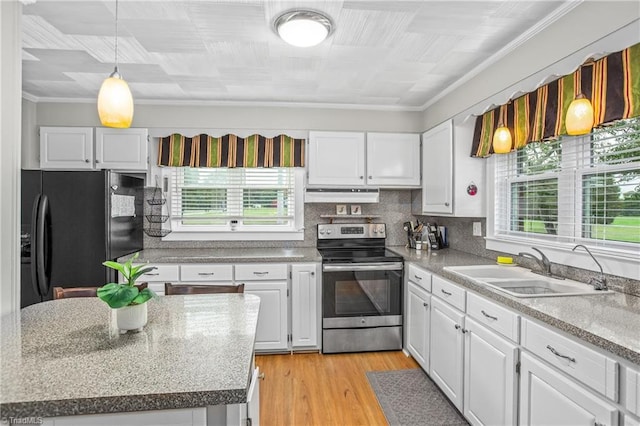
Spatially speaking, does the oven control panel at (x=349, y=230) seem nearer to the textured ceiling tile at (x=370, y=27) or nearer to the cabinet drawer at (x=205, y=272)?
the cabinet drawer at (x=205, y=272)

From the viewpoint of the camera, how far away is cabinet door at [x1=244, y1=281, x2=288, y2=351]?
3.11 metres

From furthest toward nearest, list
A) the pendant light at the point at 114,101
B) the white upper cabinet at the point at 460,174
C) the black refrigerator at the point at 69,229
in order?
1. the white upper cabinet at the point at 460,174
2. the black refrigerator at the point at 69,229
3. the pendant light at the point at 114,101

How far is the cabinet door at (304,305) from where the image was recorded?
A: 124 inches

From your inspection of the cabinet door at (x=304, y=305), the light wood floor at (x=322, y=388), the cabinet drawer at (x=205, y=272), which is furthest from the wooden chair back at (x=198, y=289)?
the cabinet door at (x=304, y=305)

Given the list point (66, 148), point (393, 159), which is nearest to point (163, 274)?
point (66, 148)

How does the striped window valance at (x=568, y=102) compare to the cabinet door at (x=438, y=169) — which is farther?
the cabinet door at (x=438, y=169)

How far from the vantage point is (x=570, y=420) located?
53.1 inches

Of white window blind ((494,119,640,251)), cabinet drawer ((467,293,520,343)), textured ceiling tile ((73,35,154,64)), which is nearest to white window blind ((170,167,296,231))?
textured ceiling tile ((73,35,154,64))

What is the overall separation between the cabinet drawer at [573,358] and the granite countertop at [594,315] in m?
0.05

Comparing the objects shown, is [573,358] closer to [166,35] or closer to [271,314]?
[271,314]

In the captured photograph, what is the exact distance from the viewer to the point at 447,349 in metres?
2.35

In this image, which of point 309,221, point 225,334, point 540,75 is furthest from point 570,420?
point 309,221

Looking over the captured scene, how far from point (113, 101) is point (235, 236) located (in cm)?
225

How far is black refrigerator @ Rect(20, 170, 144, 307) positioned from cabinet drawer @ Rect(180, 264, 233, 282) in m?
0.55
